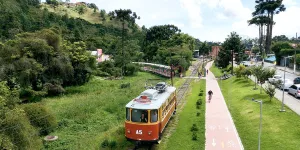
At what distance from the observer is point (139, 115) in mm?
18031

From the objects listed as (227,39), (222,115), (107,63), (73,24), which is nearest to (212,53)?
(73,24)

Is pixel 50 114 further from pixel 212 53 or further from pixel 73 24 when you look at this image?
pixel 212 53

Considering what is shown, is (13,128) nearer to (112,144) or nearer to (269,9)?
(112,144)

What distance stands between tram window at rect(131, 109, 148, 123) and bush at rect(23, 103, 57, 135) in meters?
7.06

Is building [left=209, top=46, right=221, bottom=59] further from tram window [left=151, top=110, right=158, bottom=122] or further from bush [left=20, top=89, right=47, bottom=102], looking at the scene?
tram window [left=151, top=110, right=158, bottom=122]

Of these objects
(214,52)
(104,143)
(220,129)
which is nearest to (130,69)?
(220,129)

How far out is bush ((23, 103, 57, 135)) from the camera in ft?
67.6

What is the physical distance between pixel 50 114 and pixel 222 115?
15.5 metres

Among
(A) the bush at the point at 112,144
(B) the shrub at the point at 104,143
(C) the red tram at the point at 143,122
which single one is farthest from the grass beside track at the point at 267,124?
(B) the shrub at the point at 104,143

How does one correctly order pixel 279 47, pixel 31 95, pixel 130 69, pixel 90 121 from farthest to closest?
A: pixel 279 47 < pixel 130 69 < pixel 31 95 < pixel 90 121

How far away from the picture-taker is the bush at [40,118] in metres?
20.6

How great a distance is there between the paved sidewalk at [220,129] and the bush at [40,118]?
37.3 ft

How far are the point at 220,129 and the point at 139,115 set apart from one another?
8250 millimetres

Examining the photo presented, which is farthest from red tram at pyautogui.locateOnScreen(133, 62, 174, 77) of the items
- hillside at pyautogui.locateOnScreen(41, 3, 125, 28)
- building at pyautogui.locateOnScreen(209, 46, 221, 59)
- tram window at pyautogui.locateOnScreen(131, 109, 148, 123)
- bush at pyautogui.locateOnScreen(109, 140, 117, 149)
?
hillside at pyautogui.locateOnScreen(41, 3, 125, 28)
